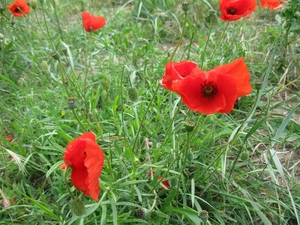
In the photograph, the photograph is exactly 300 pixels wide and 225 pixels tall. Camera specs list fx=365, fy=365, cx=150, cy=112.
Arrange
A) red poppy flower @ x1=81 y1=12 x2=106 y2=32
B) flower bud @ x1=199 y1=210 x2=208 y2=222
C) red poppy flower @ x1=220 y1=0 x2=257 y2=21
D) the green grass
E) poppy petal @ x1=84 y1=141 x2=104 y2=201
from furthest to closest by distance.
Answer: red poppy flower @ x1=81 y1=12 x2=106 y2=32 → red poppy flower @ x1=220 y1=0 x2=257 y2=21 → the green grass → flower bud @ x1=199 y1=210 x2=208 y2=222 → poppy petal @ x1=84 y1=141 x2=104 y2=201

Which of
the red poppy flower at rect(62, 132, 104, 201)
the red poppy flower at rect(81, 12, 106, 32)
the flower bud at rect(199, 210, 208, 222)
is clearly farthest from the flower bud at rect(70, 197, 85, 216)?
the red poppy flower at rect(81, 12, 106, 32)

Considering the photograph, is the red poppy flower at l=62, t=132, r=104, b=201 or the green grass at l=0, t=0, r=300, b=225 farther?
the green grass at l=0, t=0, r=300, b=225

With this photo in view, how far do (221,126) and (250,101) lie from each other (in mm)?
387

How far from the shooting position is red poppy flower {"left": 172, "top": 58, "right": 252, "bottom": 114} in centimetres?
98

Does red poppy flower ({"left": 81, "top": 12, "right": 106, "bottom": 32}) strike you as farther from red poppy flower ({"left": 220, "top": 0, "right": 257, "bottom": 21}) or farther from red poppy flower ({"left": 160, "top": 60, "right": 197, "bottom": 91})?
red poppy flower ({"left": 160, "top": 60, "right": 197, "bottom": 91})

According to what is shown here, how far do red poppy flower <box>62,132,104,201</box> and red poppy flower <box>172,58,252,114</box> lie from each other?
272 millimetres

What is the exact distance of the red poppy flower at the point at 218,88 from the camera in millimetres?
975

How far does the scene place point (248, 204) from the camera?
1388mm

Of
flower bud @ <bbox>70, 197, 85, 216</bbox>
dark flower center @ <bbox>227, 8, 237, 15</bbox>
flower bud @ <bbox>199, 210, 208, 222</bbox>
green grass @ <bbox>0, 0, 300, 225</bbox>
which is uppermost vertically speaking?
dark flower center @ <bbox>227, 8, 237, 15</bbox>

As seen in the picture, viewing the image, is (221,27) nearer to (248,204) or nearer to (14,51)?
(14,51)

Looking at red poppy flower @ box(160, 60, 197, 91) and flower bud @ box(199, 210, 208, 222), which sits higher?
red poppy flower @ box(160, 60, 197, 91)

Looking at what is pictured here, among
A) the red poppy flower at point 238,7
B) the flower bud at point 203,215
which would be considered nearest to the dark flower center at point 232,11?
the red poppy flower at point 238,7

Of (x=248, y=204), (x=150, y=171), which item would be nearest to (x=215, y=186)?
(x=248, y=204)

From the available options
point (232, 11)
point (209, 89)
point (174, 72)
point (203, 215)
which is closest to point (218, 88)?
point (209, 89)
